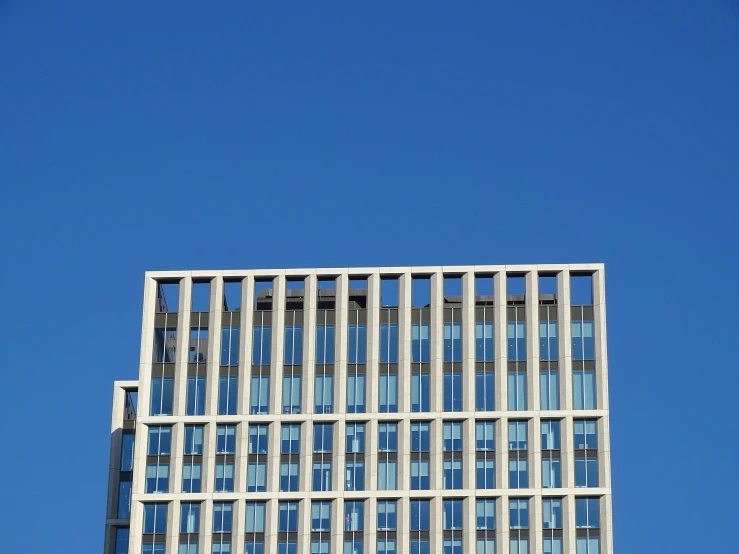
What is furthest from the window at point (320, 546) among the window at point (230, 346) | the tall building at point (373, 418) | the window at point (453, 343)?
the window at point (453, 343)

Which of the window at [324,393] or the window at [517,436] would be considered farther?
the window at [324,393]

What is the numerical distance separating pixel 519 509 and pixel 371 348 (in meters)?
19.3

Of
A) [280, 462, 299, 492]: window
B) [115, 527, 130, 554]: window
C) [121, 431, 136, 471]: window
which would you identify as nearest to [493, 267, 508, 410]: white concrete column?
[280, 462, 299, 492]: window

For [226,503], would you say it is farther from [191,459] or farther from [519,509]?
[519,509]

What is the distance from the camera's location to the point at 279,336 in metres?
147

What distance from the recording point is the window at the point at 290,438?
5704 inches

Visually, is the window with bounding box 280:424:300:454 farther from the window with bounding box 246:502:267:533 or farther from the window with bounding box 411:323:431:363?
the window with bounding box 411:323:431:363

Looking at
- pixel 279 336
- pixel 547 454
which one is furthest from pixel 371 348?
pixel 547 454

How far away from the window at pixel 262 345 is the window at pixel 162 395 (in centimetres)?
786

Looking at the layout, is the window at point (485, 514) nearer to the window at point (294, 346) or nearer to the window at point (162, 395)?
the window at point (294, 346)

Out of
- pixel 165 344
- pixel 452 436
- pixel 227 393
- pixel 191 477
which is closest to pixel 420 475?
pixel 452 436

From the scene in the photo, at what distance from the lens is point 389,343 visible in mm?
146750

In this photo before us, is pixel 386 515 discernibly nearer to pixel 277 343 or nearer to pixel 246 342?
pixel 277 343

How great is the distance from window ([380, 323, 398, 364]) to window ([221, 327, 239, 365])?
13.0 meters
